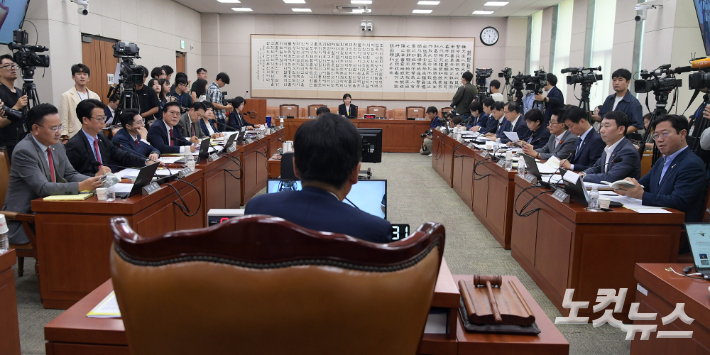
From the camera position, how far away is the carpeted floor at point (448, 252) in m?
2.44

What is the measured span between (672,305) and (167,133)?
4.15 metres

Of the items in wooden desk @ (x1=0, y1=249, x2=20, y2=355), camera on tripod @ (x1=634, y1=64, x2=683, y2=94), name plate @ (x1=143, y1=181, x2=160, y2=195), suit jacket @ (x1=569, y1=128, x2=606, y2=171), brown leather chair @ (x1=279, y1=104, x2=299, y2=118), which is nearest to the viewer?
wooden desk @ (x1=0, y1=249, x2=20, y2=355)

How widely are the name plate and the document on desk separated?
1.41 metres

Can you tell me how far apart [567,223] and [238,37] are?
33.3 ft

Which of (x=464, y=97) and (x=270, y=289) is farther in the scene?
(x=464, y=97)

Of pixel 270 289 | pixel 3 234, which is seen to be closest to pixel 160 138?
pixel 3 234

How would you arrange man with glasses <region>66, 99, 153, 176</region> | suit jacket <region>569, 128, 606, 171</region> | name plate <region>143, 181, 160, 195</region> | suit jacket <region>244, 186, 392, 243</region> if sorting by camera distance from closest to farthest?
suit jacket <region>244, 186, 392, 243</region>
name plate <region>143, 181, 160, 195</region>
man with glasses <region>66, 99, 153, 176</region>
suit jacket <region>569, 128, 606, 171</region>

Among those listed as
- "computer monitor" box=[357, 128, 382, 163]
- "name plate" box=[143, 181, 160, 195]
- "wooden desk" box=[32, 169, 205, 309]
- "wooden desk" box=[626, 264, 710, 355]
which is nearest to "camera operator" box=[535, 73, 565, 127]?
"computer monitor" box=[357, 128, 382, 163]

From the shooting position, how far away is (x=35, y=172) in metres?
2.70

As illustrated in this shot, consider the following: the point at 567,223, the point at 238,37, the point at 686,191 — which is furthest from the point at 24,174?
the point at 238,37

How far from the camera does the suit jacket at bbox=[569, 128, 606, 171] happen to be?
3832 millimetres

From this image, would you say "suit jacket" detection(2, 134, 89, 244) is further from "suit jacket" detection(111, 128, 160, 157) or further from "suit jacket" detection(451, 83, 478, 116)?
"suit jacket" detection(451, 83, 478, 116)

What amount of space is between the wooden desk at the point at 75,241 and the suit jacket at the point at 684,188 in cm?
278

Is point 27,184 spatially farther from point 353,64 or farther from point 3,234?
point 353,64
